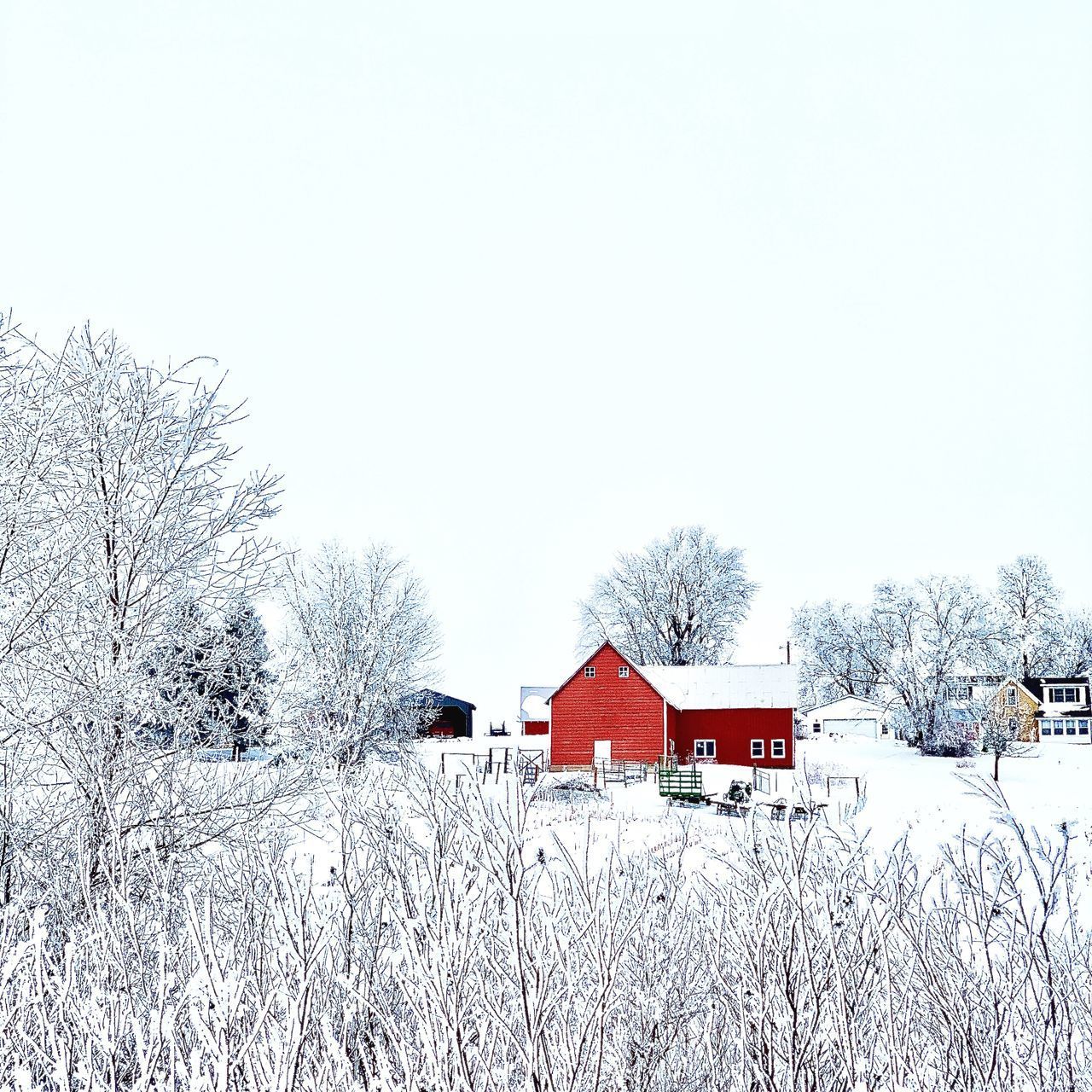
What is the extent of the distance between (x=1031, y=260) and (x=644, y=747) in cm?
1611

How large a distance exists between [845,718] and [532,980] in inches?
1880

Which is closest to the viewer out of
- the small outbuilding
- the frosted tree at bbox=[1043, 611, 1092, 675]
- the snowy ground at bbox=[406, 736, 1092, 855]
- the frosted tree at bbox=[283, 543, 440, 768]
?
the snowy ground at bbox=[406, 736, 1092, 855]

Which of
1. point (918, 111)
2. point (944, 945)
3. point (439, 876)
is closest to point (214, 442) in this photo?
point (439, 876)

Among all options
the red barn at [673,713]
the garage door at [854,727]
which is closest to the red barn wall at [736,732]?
the red barn at [673,713]

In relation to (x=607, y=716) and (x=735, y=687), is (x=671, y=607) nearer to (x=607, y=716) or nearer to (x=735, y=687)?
(x=735, y=687)

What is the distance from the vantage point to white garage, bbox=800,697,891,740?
46.2m

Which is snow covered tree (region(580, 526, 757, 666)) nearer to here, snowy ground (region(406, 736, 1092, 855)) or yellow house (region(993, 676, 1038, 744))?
snowy ground (region(406, 736, 1092, 855))

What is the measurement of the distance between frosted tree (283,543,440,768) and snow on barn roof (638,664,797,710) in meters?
9.17

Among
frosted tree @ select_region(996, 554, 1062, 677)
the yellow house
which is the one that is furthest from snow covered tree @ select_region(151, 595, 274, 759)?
frosted tree @ select_region(996, 554, 1062, 677)

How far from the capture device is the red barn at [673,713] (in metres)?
29.5

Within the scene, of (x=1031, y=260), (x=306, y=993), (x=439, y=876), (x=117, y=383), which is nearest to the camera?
(x=306, y=993)

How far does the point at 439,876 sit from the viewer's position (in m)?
2.98

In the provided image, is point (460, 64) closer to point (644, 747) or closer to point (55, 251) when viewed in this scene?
point (55, 251)

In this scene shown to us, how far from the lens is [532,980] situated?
9.00 feet
